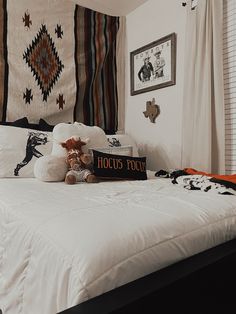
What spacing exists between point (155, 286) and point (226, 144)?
1.65m

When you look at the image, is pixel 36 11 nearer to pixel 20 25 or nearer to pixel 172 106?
pixel 20 25

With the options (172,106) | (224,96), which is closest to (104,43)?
(172,106)

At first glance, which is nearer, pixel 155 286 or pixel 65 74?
pixel 155 286

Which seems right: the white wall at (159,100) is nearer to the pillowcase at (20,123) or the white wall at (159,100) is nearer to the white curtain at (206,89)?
the white curtain at (206,89)

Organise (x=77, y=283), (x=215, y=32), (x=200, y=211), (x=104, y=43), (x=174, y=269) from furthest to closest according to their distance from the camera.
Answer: (x=104, y=43) → (x=215, y=32) → (x=200, y=211) → (x=174, y=269) → (x=77, y=283)

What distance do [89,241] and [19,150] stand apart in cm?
135

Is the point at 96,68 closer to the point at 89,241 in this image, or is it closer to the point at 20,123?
the point at 20,123

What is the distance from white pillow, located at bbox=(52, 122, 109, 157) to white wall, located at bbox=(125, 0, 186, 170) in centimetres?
73

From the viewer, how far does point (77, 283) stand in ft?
1.92

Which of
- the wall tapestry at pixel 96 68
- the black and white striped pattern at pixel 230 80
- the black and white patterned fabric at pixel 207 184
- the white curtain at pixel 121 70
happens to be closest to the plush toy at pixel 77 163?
the black and white patterned fabric at pixel 207 184

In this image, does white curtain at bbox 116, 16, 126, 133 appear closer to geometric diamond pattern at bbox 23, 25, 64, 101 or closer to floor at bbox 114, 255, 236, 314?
geometric diamond pattern at bbox 23, 25, 64, 101

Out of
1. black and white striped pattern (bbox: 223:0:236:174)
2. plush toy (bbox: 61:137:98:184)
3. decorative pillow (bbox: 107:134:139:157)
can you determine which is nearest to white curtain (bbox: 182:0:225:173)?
black and white striped pattern (bbox: 223:0:236:174)

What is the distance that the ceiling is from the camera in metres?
2.71

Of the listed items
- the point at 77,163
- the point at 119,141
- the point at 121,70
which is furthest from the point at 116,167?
the point at 121,70
